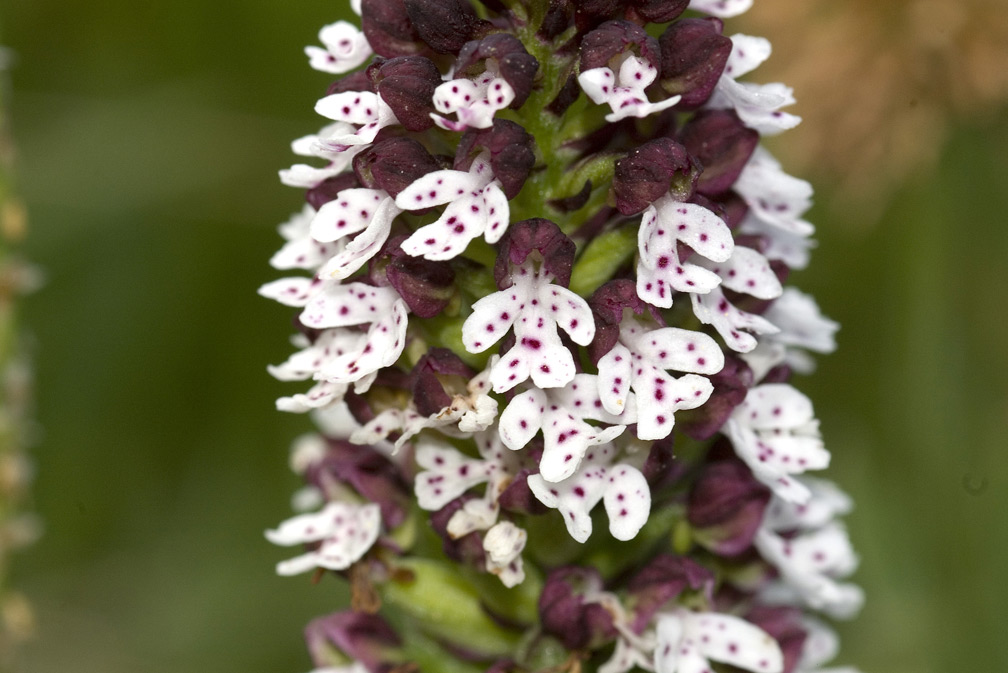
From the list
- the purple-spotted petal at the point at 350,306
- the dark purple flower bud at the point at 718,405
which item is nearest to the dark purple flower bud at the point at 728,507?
the dark purple flower bud at the point at 718,405

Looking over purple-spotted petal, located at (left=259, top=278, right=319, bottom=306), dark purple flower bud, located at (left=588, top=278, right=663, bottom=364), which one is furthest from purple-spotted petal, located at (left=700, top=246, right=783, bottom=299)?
purple-spotted petal, located at (left=259, top=278, right=319, bottom=306)

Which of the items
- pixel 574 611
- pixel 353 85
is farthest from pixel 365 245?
pixel 574 611

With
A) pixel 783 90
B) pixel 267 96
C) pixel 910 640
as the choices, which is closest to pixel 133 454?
pixel 267 96

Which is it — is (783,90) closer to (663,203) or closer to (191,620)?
(663,203)

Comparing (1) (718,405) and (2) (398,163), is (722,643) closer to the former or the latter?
(1) (718,405)

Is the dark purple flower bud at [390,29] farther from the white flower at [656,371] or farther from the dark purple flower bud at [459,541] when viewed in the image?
the dark purple flower bud at [459,541]

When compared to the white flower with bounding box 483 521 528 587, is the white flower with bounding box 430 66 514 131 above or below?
above

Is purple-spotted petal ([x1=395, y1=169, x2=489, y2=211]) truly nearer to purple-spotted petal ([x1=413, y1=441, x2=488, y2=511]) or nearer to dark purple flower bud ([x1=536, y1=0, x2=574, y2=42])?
dark purple flower bud ([x1=536, y1=0, x2=574, y2=42])
